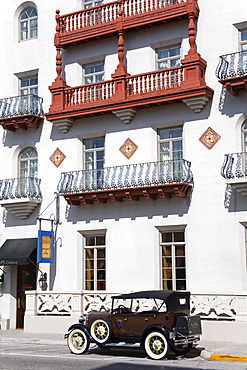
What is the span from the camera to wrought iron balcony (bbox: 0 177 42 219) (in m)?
25.7

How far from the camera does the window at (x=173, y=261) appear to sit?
74.1ft

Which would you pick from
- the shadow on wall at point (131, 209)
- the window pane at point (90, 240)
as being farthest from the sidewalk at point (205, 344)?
the shadow on wall at point (131, 209)

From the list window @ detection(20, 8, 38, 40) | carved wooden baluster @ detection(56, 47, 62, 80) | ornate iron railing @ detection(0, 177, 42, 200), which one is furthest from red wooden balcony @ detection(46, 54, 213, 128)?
window @ detection(20, 8, 38, 40)

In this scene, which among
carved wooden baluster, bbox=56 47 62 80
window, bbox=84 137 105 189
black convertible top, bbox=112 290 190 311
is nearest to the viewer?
black convertible top, bbox=112 290 190 311

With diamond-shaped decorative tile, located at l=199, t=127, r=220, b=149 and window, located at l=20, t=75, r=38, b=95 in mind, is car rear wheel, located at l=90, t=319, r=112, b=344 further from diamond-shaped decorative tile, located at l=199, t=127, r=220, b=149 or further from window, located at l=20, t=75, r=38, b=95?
window, located at l=20, t=75, r=38, b=95

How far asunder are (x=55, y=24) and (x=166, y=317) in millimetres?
15962

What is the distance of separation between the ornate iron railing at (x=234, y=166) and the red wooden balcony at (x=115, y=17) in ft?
19.2

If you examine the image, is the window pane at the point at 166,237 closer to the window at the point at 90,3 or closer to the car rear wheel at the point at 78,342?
the car rear wheel at the point at 78,342

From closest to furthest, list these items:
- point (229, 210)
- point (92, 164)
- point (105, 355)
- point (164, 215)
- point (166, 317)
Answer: point (166, 317) < point (105, 355) < point (229, 210) < point (164, 215) < point (92, 164)

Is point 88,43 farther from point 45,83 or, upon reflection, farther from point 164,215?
point 164,215

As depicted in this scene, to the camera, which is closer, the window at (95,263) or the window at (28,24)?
the window at (95,263)

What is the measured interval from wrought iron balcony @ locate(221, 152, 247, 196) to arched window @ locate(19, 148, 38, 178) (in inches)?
366

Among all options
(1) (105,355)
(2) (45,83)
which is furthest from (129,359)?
(2) (45,83)

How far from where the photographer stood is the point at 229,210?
21.5 meters
